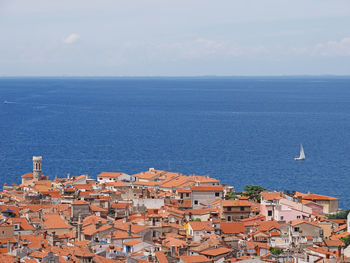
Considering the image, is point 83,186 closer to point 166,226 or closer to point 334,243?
point 166,226

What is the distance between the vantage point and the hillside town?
40625 mm

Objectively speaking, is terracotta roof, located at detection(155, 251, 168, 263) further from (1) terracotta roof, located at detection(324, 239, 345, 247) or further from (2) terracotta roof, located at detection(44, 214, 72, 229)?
(1) terracotta roof, located at detection(324, 239, 345, 247)

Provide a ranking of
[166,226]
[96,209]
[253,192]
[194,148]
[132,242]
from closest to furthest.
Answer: [132,242] < [166,226] < [96,209] < [253,192] < [194,148]

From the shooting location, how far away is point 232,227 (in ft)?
162

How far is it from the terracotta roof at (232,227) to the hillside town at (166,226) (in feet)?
0.23

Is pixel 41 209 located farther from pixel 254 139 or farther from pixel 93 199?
pixel 254 139

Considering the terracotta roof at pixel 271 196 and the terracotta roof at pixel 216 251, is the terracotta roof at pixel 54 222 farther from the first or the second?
the terracotta roof at pixel 271 196

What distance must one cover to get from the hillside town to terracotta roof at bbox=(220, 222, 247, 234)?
71mm

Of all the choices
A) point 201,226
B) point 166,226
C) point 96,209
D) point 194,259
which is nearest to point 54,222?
point 96,209

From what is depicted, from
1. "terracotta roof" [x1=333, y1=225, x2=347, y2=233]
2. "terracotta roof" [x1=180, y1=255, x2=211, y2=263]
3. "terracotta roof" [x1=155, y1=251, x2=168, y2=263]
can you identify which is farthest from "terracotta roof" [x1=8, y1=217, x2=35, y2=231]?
"terracotta roof" [x1=333, y1=225, x2=347, y2=233]

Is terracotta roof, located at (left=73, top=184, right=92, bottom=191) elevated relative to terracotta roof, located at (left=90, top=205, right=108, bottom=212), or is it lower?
lower

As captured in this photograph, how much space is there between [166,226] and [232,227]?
4.73 meters

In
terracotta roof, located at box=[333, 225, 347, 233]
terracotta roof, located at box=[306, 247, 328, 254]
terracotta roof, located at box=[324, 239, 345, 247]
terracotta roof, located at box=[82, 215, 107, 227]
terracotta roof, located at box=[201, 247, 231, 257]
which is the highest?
terracotta roof, located at box=[306, 247, 328, 254]

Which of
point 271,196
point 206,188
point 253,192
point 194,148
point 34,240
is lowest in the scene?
point 194,148
